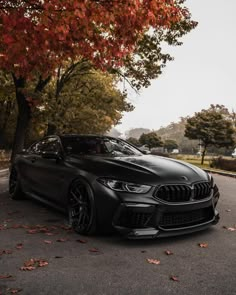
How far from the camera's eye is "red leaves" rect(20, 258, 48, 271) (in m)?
4.01

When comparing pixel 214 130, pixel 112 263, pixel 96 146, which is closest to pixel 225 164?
pixel 214 130

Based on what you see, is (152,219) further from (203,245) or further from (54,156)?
(54,156)

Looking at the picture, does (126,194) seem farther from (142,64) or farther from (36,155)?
(142,64)

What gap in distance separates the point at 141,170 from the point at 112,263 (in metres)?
1.37

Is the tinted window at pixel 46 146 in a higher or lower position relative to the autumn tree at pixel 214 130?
Answer: lower

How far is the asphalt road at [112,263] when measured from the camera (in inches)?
139

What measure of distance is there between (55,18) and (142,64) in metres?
12.1

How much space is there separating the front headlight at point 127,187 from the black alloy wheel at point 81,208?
0.37 metres

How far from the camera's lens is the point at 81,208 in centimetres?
538

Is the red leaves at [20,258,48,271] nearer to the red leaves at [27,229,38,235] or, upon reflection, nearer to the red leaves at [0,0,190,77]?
the red leaves at [27,229,38,235]

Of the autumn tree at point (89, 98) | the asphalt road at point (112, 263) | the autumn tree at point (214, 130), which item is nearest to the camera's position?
the asphalt road at point (112, 263)

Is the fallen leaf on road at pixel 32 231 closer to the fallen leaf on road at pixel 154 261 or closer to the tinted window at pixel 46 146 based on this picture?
the tinted window at pixel 46 146

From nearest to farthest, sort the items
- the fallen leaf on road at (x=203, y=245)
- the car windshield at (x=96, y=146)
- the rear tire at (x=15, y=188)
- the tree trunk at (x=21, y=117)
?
the fallen leaf on road at (x=203, y=245) → the car windshield at (x=96, y=146) → the rear tire at (x=15, y=188) → the tree trunk at (x=21, y=117)

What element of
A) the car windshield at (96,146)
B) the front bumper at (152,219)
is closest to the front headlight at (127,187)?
the front bumper at (152,219)
